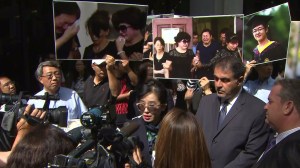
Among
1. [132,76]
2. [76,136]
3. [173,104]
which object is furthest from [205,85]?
[76,136]

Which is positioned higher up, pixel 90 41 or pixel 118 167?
pixel 90 41

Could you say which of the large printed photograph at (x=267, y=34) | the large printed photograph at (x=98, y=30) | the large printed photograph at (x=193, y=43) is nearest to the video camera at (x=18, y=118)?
the large printed photograph at (x=98, y=30)

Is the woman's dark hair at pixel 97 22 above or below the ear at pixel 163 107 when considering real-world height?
above

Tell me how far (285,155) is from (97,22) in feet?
9.77

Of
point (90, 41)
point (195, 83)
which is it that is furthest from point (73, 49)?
point (195, 83)

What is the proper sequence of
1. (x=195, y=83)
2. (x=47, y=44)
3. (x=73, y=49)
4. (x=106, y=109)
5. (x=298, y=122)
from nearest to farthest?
A: (x=106, y=109) → (x=298, y=122) → (x=73, y=49) → (x=195, y=83) → (x=47, y=44)

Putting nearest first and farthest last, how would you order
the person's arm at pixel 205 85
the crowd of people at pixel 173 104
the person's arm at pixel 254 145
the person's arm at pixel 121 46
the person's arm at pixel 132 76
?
the crowd of people at pixel 173 104 → the person's arm at pixel 254 145 → the person's arm at pixel 205 85 → the person's arm at pixel 121 46 → the person's arm at pixel 132 76

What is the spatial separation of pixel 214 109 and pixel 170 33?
4.29ft

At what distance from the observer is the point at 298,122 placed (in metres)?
2.89

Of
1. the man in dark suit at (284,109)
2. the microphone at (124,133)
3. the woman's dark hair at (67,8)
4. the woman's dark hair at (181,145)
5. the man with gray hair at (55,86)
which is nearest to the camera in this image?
→ the microphone at (124,133)

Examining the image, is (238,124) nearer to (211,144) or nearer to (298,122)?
(211,144)

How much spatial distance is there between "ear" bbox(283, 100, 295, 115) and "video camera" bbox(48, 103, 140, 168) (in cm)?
96

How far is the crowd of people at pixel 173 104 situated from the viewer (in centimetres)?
246

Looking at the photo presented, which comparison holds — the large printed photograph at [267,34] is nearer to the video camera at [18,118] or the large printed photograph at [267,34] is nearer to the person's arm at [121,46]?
the person's arm at [121,46]
